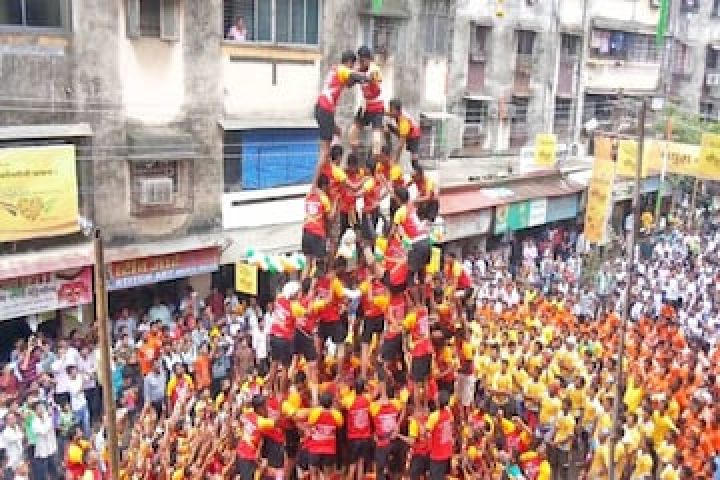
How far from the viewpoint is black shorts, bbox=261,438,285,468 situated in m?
7.28

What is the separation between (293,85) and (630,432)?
8.95 meters

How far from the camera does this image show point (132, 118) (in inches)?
542

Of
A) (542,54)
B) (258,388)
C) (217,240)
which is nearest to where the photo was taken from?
(258,388)

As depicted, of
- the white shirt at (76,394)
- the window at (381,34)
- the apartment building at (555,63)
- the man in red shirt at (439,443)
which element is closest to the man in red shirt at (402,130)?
the man in red shirt at (439,443)

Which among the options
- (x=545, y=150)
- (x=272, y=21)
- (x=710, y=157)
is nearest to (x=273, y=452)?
(x=272, y=21)

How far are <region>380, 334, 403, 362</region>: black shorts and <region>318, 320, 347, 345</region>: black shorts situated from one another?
36 centimetres

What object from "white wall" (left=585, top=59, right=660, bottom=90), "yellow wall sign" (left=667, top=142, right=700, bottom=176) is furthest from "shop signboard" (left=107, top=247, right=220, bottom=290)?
"white wall" (left=585, top=59, right=660, bottom=90)

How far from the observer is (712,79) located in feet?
106

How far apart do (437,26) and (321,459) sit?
14.0 meters

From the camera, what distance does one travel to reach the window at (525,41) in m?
22.7

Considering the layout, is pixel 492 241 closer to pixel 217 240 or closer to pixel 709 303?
pixel 709 303

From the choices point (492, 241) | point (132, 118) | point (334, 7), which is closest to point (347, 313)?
point (132, 118)

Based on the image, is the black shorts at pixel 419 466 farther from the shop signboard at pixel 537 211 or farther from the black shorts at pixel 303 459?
the shop signboard at pixel 537 211

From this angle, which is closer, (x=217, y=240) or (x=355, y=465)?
(x=355, y=465)
